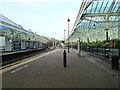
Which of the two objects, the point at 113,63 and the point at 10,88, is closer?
the point at 10,88

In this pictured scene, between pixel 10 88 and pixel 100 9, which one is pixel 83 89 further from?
pixel 100 9

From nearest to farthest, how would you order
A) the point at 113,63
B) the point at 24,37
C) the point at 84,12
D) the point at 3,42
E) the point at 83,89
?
the point at 83,89 → the point at 113,63 → the point at 84,12 → the point at 3,42 → the point at 24,37

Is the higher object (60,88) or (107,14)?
(107,14)

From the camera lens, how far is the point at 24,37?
2776 inches

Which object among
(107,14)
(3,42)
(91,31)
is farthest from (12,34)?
(91,31)

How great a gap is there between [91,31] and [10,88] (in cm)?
7181

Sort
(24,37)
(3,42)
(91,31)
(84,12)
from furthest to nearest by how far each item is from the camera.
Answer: (91,31) < (24,37) < (3,42) < (84,12)

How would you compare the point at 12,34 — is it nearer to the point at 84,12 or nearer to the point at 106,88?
the point at 84,12

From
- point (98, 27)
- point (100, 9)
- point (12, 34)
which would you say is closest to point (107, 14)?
point (100, 9)

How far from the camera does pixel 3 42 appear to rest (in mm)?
51781

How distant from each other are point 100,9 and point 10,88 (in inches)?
1350

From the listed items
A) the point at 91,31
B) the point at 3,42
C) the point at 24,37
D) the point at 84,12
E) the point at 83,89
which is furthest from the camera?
the point at 91,31

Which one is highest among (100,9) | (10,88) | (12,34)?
(100,9)

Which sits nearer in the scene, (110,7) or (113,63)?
(113,63)
